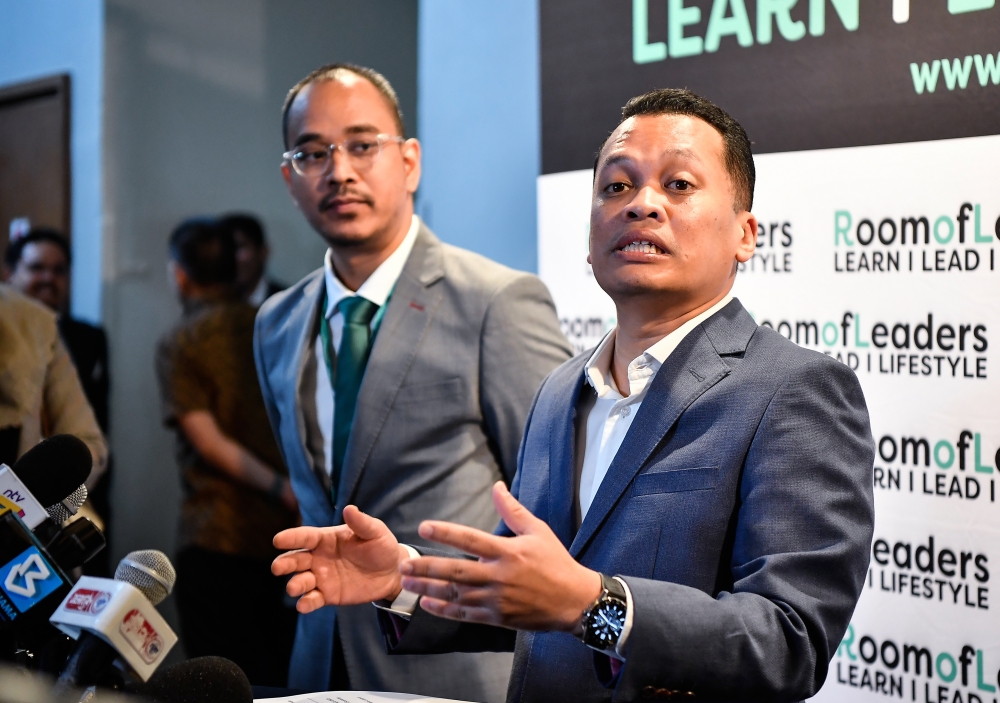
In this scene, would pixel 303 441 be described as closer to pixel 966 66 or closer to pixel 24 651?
pixel 24 651

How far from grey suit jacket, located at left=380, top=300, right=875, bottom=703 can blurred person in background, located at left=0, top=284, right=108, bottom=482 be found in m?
1.29

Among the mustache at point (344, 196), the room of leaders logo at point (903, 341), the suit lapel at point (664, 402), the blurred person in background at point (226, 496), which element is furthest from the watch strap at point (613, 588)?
the blurred person in background at point (226, 496)

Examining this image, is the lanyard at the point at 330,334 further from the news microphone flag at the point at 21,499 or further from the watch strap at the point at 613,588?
the watch strap at the point at 613,588

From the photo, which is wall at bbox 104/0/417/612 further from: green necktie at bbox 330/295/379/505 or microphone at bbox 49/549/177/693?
microphone at bbox 49/549/177/693

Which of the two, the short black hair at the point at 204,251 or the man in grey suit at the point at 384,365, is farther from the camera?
the short black hair at the point at 204,251

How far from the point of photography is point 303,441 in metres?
2.19

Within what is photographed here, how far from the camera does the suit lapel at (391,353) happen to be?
211 centimetres

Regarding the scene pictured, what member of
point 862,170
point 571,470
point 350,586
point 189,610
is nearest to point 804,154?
point 862,170

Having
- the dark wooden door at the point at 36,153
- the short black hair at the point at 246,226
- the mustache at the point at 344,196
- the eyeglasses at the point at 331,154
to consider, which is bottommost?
the mustache at the point at 344,196

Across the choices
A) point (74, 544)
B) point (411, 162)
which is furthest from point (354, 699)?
point (411, 162)

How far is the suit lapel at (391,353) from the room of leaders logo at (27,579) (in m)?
1.03

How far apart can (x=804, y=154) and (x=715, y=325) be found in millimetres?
910

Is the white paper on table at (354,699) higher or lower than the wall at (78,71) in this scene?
lower

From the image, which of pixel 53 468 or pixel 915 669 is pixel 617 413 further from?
pixel 915 669
